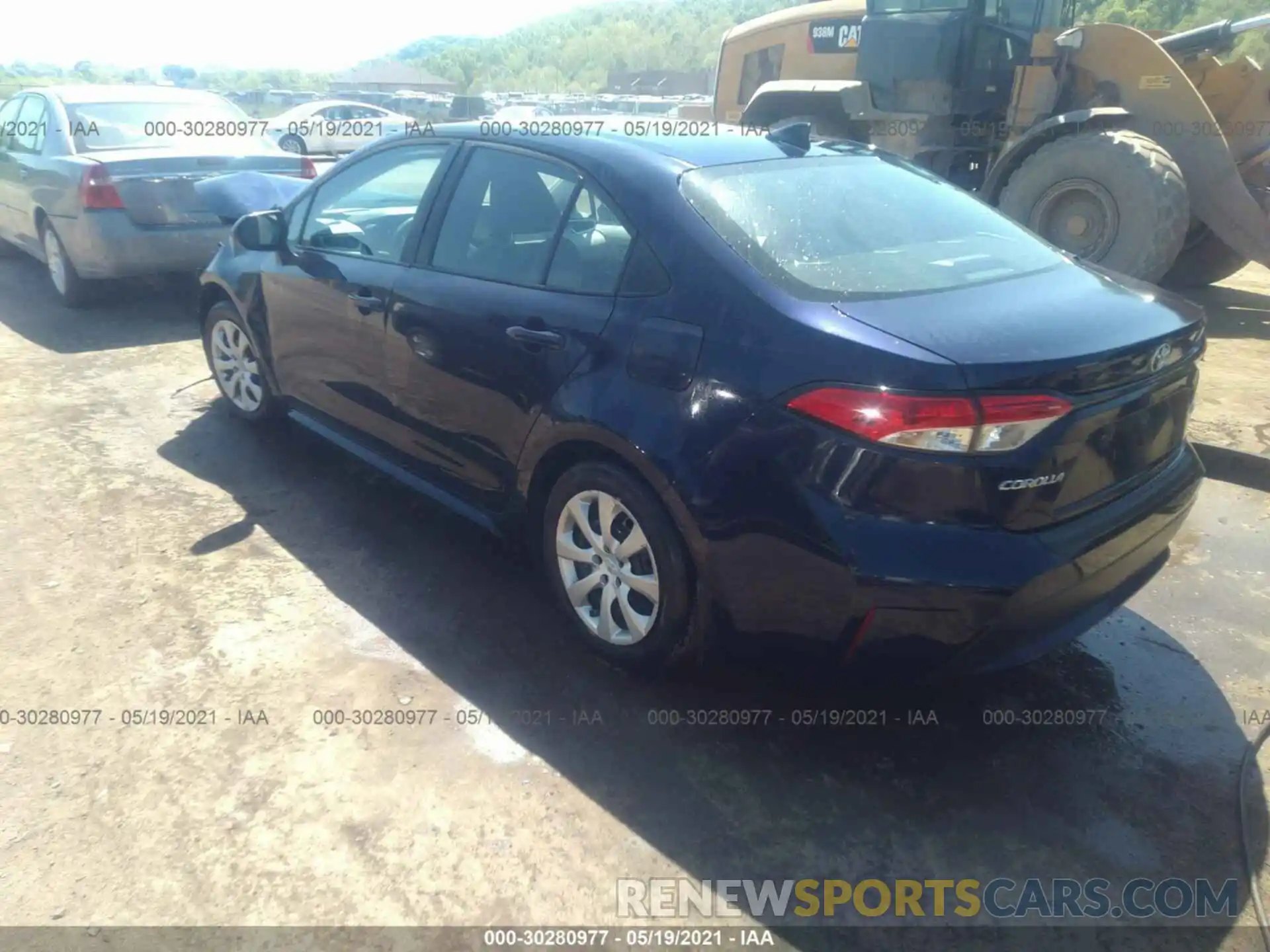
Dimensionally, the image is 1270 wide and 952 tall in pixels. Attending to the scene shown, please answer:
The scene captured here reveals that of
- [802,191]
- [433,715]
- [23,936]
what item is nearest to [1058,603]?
[802,191]

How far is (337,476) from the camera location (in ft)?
15.2

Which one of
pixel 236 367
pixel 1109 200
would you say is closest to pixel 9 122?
pixel 236 367

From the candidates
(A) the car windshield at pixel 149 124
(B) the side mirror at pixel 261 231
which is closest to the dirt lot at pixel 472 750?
(B) the side mirror at pixel 261 231

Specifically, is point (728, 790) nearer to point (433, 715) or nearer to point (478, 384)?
point (433, 715)

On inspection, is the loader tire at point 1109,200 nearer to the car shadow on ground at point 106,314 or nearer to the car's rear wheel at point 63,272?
the car shadow on ground at point 106,314

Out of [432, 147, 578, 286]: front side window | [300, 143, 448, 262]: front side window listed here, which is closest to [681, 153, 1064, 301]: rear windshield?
[432, 147, 578, 286]: front side window

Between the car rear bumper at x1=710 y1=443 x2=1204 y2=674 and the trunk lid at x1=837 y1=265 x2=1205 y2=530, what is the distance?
90 millimetres

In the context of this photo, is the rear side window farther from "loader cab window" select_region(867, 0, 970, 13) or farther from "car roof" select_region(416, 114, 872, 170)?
"loader cab window" select_region(867, 0, 970, 13)

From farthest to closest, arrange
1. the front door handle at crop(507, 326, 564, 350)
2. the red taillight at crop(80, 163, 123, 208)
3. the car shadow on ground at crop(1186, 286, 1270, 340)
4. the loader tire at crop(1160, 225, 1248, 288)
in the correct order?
1. the loader tire at crop(1160, 225, 1248, 288)
2. the car shadow on ground at crop(1186, 286, 1270, 340)
3. the red taillight at crop(80, 163, 123, 208)
4. the front door handle at crop(507, 326, 564, 350)

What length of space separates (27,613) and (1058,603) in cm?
339

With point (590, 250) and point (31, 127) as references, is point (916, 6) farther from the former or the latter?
point (31, 127)

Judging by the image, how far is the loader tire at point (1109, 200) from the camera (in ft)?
22.3

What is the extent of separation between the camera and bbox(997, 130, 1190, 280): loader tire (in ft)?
22.3

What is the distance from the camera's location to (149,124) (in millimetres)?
7570
